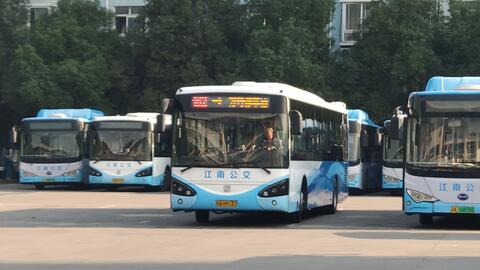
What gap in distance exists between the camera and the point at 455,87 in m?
20.2

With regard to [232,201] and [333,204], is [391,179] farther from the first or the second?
[232,201]

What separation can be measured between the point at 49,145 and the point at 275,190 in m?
19.3

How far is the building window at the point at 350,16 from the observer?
5412 cm

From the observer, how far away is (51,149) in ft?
121

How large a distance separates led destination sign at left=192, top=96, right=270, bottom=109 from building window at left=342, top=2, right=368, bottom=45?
3503 centimetres

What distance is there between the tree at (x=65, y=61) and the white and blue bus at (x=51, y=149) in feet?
31.2

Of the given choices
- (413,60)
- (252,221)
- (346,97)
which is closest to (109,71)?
(346,97)

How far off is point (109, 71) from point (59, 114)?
33.9ft

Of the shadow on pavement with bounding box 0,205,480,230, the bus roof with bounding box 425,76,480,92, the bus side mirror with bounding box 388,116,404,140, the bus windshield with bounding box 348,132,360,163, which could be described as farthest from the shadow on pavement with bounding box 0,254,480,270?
the bus windshield with bounding box 348,132,360,163

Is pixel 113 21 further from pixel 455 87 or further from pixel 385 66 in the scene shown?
pixel 455 87

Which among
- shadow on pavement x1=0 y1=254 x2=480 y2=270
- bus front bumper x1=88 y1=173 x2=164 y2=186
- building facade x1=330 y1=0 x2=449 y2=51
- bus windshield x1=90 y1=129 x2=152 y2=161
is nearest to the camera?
shadow on pavement x1=0 y1=254 x2=480 y2=270

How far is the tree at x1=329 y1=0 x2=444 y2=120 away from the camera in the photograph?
44.2 meters

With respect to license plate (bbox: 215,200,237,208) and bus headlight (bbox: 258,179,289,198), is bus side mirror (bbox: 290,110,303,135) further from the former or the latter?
license plate (bbox: 215,200,237,208)

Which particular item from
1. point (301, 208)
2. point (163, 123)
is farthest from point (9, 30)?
point (301, 208)
